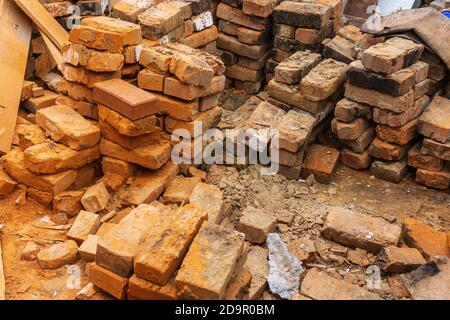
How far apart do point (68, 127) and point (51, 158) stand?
0.35 m

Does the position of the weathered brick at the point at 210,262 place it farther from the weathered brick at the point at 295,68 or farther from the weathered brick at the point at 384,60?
the weathered brick at the point at 295,68

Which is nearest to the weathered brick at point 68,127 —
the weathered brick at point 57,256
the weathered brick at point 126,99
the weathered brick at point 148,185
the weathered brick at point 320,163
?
the weathered brick at point 126,99

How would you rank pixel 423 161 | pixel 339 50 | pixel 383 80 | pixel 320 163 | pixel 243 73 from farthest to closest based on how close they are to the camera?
pixel 243 73 < pixel 339 50 < pixel 320 163 < pixel 423 161 < pixel 383 80

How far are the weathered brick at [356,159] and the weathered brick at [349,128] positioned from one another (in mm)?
233

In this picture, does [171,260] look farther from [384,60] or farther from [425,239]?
[384,60]

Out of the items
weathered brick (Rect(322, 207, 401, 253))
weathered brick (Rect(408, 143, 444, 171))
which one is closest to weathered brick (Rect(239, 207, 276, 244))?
weathered brick (Rect(322, 207, 401, 253))

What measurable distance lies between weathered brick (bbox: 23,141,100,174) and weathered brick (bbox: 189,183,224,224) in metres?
1.13

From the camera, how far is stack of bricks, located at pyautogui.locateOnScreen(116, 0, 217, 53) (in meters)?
5.57

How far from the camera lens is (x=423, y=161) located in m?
5.54

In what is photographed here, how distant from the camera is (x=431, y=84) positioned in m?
5.89

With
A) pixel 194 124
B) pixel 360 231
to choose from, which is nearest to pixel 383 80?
pixel 360 231

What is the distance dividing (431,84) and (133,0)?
11.9 feet

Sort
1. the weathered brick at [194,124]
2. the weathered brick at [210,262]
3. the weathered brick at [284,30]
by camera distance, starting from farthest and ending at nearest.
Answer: the weathered brick at [284,30] → the weathered brick at [194,124] → the weathered brick at [210,262]

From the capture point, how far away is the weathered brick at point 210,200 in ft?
15.3
